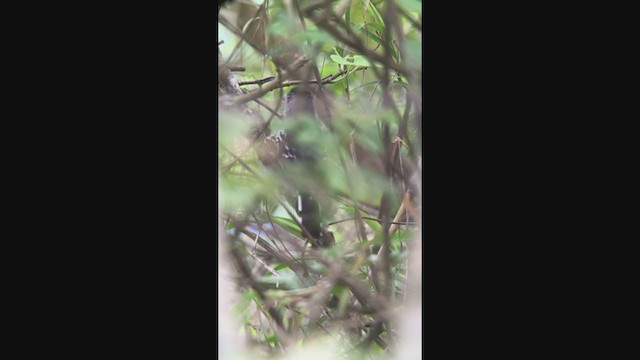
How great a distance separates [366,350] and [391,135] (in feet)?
1.68

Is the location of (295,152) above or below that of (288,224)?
above

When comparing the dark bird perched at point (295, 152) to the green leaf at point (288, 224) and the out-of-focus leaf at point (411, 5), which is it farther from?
the out-of-focus leaf at point (411, 5)

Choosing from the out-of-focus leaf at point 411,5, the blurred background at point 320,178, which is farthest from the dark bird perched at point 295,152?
the out-of-focus leaf at point 411,5

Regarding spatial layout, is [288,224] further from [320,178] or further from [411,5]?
[411,5]

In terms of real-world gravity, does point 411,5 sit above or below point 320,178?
above

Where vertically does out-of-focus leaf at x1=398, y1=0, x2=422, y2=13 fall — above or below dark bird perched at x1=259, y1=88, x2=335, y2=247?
above

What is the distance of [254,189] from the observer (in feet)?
6.83

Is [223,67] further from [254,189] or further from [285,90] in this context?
[254,189]

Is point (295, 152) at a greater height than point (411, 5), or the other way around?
point (411, 5)

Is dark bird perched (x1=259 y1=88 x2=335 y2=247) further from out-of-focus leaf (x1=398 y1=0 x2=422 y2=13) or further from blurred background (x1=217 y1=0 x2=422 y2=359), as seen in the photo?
out-of-focus leaf (x1=398 y1=0 x2=422 y2=13)

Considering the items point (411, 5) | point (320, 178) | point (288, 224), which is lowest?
point (288, 224)

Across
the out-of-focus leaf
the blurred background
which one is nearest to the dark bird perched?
the blurred background

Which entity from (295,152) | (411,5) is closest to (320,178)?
(295,152)

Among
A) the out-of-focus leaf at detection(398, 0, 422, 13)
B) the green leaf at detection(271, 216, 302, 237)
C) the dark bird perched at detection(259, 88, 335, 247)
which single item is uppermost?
the out-of-focus leaf at detection(398, 0, 422, 13)
